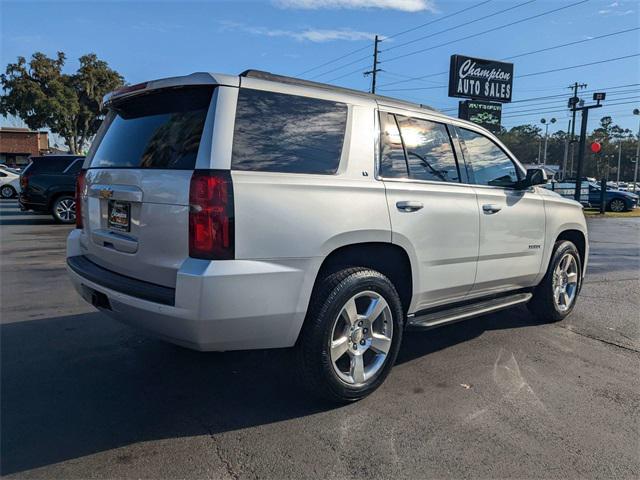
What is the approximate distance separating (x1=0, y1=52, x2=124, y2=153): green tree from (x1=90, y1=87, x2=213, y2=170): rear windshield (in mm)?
39626

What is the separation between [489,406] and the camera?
3426mm

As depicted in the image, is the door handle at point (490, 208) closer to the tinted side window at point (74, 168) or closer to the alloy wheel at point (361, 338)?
the alloy wheel at point (361, 338)

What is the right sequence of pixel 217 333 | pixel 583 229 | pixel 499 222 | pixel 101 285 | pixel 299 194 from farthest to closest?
1. pixel 583 229
2. pixel 499 222
3. pixel 101 285
4. pixel 299 194
5. pixel 217 333

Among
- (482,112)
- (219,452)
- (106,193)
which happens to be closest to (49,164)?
(106,193)

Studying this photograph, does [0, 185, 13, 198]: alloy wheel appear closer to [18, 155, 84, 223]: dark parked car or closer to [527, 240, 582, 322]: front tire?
[18, 155, 84, 223]: dark parked car

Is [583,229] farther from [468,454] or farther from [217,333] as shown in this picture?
[217,333]

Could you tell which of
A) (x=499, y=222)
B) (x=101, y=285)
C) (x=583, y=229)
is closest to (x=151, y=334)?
(x=101, y=285)

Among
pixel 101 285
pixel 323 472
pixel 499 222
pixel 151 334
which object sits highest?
pixel 499 222

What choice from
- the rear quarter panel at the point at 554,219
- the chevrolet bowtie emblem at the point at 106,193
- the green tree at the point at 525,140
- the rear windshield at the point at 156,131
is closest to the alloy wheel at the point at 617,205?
the rear quarter panel at the point at 554,219

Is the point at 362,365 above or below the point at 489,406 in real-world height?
above

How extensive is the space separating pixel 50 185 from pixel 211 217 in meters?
12.4

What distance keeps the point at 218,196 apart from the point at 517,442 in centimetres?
222

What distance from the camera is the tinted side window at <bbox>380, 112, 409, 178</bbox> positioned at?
3.64m

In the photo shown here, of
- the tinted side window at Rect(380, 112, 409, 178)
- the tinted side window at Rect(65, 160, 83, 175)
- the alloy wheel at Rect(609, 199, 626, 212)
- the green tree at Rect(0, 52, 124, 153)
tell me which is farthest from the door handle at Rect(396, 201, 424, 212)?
the green tree at Rect(0, 52, 124, 153)
